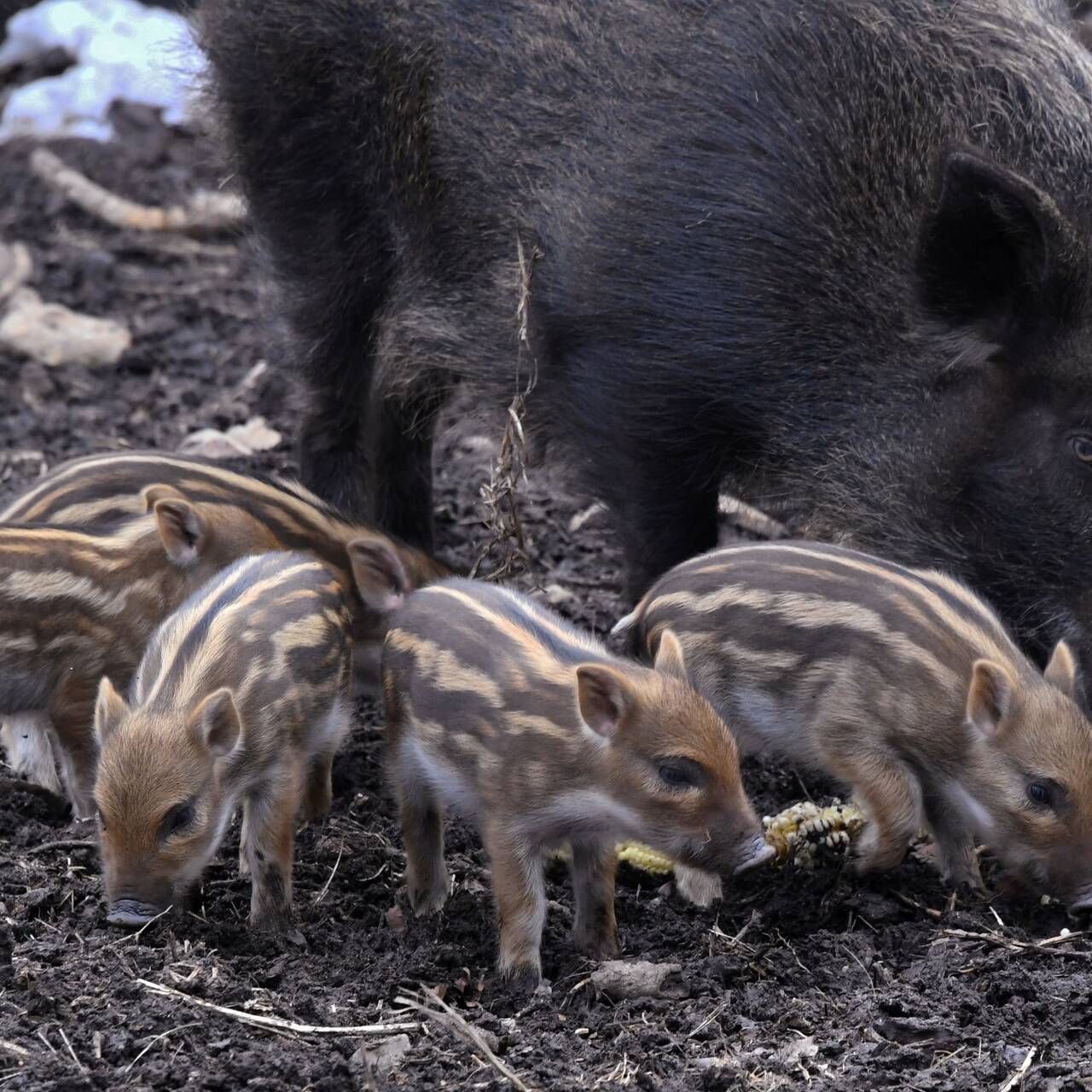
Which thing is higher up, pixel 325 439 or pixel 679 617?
pixel 679 617

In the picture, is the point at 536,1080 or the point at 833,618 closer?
the point at 536,1080

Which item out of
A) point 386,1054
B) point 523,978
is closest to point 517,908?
point 523,978

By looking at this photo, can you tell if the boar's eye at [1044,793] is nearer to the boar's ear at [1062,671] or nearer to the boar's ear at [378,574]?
the boar's ear at [1062,671]

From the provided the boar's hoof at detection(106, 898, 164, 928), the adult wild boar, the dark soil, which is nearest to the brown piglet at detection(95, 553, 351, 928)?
the boar's hoof at detection(106, 898, 164, 928)

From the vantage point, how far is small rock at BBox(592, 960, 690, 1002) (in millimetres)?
3525

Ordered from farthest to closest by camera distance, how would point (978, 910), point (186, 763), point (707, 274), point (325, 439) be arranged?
point (325, 439), point (707, 274), point (978, 910), point (186, 763)

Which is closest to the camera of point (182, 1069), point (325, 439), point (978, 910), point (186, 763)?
point (182, 1069)

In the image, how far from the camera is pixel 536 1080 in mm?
3137

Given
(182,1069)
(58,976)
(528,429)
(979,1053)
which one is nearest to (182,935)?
(58,976)

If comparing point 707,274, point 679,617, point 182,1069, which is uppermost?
point 707,274

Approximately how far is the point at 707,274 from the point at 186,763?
1985mm

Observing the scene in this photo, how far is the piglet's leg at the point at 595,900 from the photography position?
374 centimetres

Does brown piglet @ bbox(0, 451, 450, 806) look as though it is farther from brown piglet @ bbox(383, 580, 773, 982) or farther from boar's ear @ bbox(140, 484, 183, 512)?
brown piglet @ bbox(383, 580, 773, 982)

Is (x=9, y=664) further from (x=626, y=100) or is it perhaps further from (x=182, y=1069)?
(x=626, y=100)
